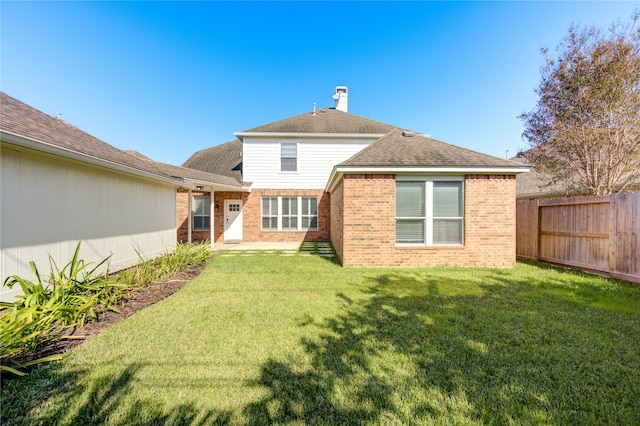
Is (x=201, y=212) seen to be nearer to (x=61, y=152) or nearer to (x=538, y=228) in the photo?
(x=61, y=152)

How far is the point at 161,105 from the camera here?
574 inches

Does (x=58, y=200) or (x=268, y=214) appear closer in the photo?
(x=58, y=200)

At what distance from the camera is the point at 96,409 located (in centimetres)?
Answer: 211

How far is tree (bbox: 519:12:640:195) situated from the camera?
276 inches

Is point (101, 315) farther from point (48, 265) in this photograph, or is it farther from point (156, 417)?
point (156, 417)

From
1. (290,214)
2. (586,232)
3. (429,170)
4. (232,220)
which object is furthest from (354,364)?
(232,220)

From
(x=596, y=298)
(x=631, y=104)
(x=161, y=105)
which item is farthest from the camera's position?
(x=161, y=105)

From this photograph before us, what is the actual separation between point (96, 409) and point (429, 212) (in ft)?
24.6

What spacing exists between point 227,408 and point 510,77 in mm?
12909

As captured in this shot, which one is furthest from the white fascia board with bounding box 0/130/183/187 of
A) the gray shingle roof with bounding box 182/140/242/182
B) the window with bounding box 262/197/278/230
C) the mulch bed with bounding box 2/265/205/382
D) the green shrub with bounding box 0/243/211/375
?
the gray shingle roof with bounding box 182/140/242/182

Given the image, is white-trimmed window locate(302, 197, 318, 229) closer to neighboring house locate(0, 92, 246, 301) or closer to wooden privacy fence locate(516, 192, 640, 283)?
neighboring house locate(0, 92, 246, 301)

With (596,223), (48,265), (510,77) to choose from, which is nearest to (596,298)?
(596,223)

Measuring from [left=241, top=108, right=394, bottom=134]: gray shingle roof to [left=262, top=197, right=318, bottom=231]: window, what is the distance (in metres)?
3.75

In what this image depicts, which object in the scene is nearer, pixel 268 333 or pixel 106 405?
pixel 106 405
